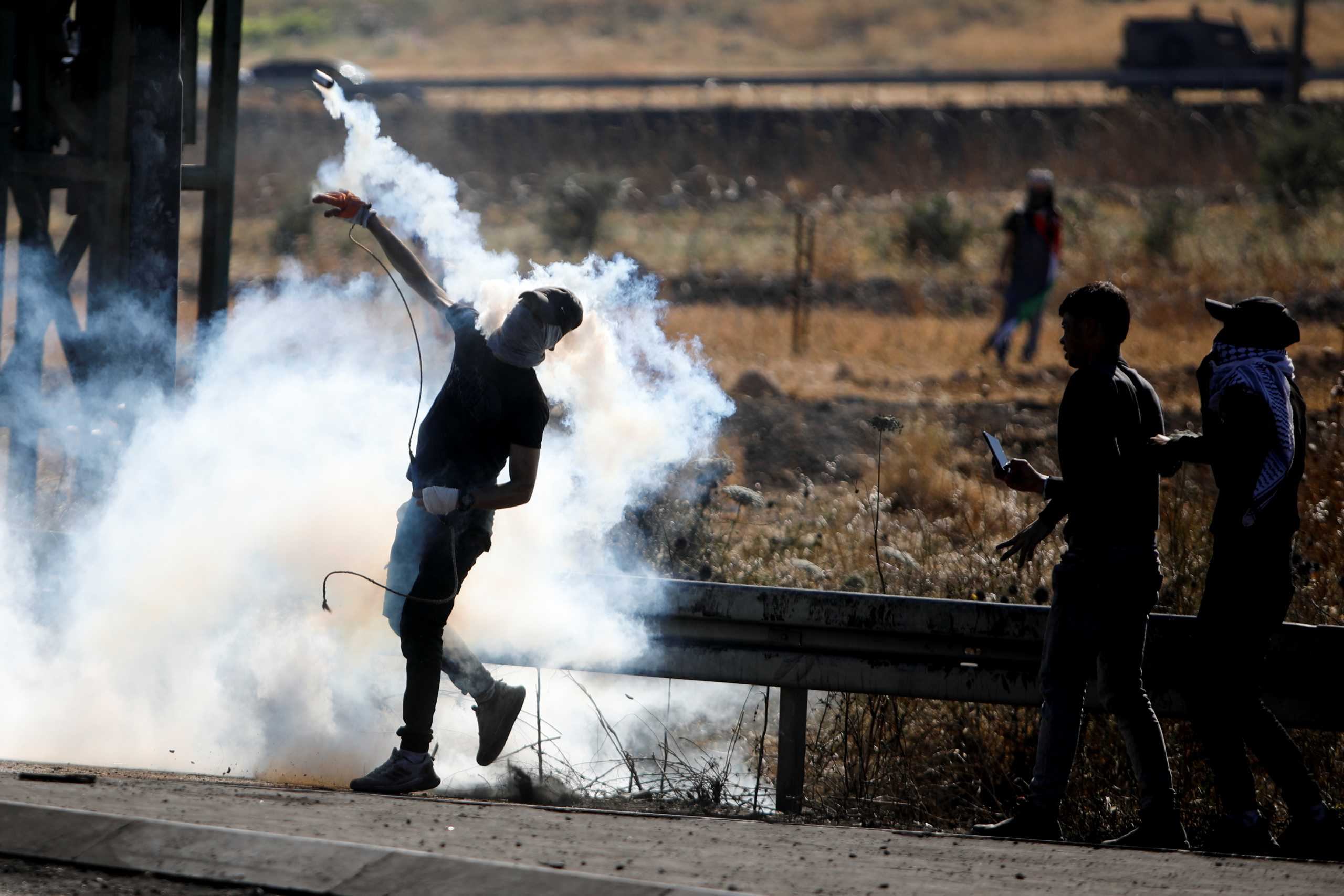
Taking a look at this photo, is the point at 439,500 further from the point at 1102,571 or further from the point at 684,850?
the point at 1102,571

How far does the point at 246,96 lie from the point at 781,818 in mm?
43771

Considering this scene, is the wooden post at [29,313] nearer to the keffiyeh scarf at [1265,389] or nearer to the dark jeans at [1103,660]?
the dark jeans at [1103,660]

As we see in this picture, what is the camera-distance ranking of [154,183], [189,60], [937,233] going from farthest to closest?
[937,233] < [189,60] < [154,183]

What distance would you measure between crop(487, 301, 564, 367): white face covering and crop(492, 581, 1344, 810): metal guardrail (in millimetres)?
1201

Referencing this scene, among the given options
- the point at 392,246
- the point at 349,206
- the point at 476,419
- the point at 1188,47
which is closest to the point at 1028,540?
the point at 476,419

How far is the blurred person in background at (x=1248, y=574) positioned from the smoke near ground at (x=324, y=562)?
2203 millimetres

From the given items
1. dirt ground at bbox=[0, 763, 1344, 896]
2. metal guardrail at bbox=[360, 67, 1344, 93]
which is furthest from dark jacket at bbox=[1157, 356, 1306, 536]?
metal guardrail at bbox=[360, 67, 1344, 93]

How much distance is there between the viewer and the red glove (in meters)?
6.07

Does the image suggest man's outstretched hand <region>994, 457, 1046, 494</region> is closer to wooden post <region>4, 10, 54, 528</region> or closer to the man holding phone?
the man holding phone

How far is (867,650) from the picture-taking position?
5.98 m

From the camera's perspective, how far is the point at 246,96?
1807 inches

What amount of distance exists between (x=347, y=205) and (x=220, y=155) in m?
2.40

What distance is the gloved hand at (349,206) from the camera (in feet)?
19.9

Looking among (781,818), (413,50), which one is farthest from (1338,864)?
(413,50)
